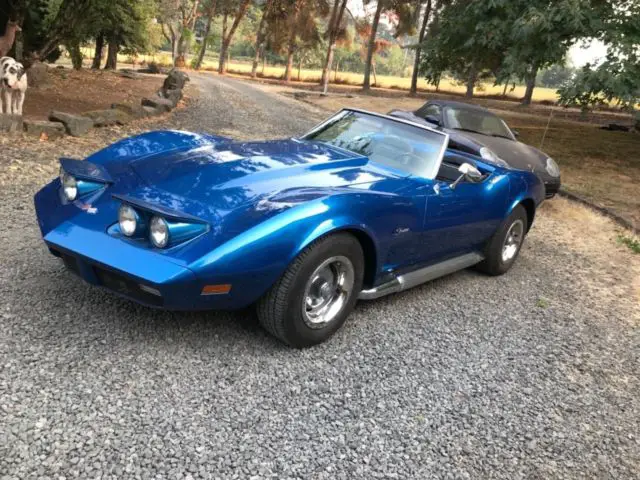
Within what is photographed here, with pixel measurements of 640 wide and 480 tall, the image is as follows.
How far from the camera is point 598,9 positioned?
11.4 meters

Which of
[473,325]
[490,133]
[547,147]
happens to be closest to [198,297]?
[473,325]

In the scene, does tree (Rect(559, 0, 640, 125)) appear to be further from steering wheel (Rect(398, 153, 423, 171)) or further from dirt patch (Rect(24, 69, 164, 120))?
dirt patch (Rect(24, 69, 164, 120))

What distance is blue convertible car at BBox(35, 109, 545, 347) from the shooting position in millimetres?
2695

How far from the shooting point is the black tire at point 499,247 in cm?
482

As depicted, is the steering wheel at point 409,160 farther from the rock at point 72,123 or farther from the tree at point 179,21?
the tree at point 179,21

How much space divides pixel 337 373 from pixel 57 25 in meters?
11.8

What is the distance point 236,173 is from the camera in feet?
10.6

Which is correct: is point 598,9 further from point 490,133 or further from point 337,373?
point 337,373

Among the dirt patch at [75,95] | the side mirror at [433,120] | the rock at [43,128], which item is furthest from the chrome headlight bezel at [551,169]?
the dirt patch at [75,95]

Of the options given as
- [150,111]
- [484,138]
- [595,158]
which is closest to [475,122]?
[484,138]

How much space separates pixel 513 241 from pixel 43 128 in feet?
22.1

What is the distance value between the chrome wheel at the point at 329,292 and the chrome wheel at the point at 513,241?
2.27 meters

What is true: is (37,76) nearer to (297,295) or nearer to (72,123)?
(72,123)

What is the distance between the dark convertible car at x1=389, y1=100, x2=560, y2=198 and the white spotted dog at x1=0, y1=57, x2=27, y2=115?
607 cm
